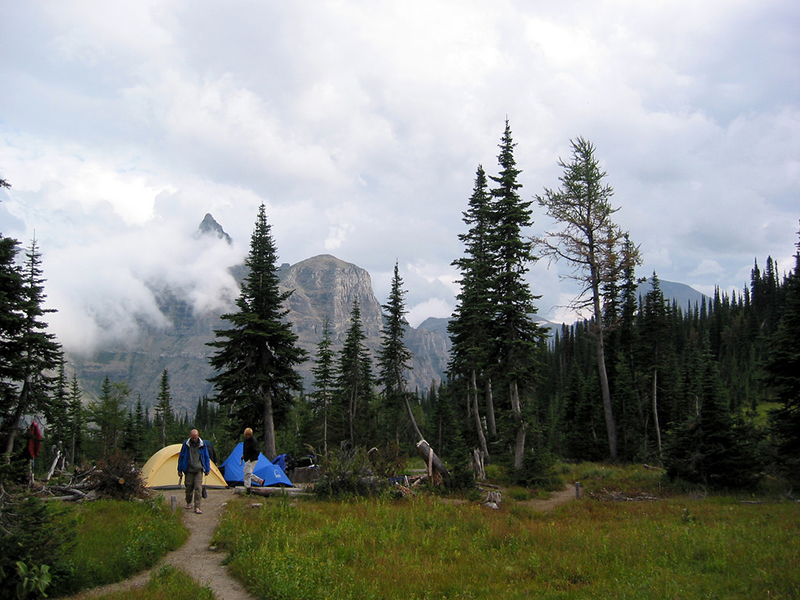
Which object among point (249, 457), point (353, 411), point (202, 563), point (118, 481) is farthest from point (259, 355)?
point (353, 411)

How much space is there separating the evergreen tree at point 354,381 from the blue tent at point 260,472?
2433cm

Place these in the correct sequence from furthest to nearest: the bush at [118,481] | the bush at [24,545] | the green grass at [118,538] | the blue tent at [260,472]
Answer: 1. the blue tent at [260,472]
2. the bush at [118,481]
3. the green grass at [118,538]
4. the bush at [24,545]

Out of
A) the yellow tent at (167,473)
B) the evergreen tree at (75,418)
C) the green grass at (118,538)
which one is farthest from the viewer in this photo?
the evergreen tree at (75,418)

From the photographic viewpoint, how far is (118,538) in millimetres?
10148

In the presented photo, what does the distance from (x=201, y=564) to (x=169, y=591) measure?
6.68 feet

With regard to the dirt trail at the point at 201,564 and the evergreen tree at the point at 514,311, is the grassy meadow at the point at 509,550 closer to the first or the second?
the dirt trail at the point at 201,564

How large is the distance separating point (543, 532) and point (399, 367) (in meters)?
26.8

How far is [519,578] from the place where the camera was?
8336 millimetres

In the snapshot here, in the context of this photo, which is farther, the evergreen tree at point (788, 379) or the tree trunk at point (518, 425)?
the tree trunk at point (518, 425)

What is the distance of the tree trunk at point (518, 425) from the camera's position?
67.8 ft

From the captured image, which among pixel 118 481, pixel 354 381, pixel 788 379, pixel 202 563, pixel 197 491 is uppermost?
pixel 354 381

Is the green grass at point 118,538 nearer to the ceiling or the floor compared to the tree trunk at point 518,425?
nearer to the floor

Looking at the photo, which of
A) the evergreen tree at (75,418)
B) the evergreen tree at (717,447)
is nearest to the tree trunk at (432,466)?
the evergreen tree at (717,447)

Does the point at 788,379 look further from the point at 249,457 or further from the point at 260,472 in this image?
the point at 260,472
